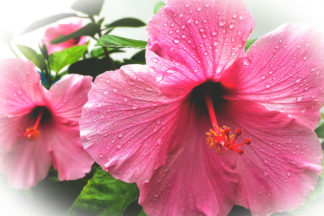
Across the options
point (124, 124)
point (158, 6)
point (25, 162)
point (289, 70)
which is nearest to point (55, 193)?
point (25, 162)

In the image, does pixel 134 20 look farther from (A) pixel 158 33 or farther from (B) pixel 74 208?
(B) pixel 74 208

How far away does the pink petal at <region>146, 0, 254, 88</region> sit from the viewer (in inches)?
21.2

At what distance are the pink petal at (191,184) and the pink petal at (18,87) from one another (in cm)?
53

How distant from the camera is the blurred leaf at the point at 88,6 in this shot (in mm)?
1066

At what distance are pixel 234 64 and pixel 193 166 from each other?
24 centimetres

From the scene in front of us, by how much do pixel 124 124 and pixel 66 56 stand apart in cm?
65

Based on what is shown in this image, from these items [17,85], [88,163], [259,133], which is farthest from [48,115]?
[259,133]

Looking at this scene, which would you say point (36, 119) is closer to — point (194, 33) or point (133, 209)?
point (133, 209)

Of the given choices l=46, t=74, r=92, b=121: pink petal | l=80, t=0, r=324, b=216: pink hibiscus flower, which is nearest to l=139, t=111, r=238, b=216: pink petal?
l=80, t=0, r=324, b=216: pink hibiscus flower

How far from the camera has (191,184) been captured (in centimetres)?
61

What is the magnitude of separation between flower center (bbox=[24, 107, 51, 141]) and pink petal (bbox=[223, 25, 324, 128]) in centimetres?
71

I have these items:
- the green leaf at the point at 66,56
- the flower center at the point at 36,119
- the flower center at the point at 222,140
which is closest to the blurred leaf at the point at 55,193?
the flower center at the point at 36,119

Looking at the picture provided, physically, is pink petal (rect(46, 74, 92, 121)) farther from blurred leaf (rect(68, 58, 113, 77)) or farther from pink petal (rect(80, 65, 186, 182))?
pink petal (rect(80, 65, 186, 182))

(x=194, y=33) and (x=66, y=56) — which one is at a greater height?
(x=194, y=33)
